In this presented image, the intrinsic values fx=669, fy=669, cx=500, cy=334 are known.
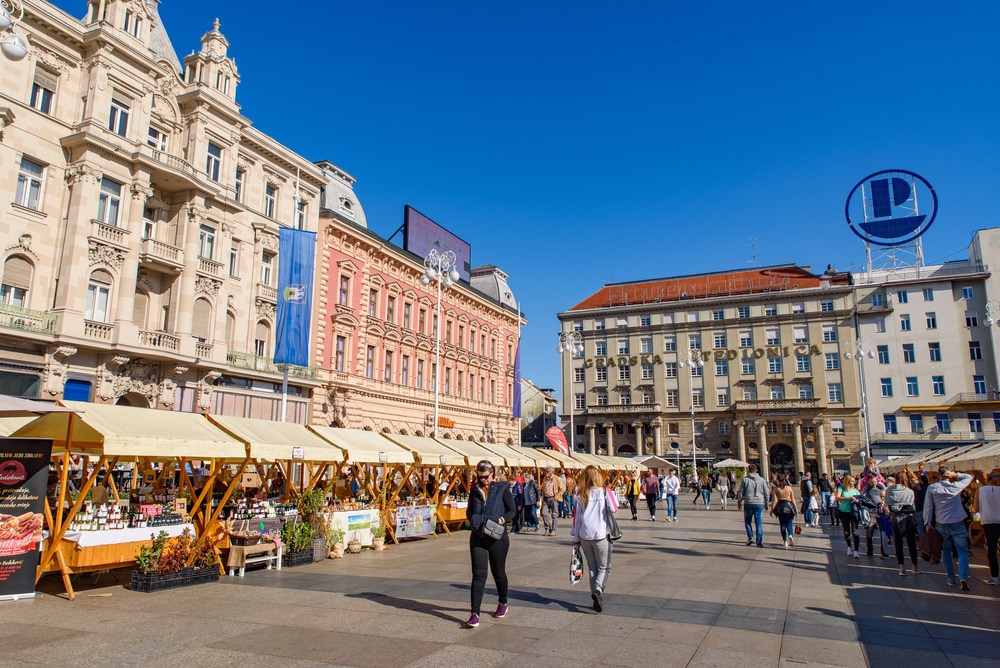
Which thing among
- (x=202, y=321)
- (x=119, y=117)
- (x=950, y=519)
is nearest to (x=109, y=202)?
(x=119, y=117)

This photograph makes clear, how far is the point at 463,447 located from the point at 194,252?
13.9m

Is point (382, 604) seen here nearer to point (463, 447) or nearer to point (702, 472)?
point (463, 447)

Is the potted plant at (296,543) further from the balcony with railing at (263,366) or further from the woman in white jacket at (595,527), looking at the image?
the balcony with railing at (263,366)

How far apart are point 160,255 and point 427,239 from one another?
69.7 feet

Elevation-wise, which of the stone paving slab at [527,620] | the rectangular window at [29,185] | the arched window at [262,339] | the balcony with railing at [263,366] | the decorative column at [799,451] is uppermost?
the rectangular window at [29,185]

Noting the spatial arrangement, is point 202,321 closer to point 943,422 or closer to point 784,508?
point 784,508

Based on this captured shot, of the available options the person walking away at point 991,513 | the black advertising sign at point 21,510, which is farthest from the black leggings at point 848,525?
the black advertising sign at point 21,510

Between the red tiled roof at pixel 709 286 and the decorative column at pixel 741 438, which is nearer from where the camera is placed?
Result: the decorative column at pixel 741 438

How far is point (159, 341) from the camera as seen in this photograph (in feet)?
81.6

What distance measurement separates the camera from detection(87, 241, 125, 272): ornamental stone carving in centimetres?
2314

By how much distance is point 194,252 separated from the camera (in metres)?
26.9

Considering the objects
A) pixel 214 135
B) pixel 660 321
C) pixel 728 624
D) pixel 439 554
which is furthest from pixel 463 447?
pixel 660 321

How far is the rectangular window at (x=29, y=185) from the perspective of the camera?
22094 mm

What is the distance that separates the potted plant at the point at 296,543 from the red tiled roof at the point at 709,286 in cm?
7525
